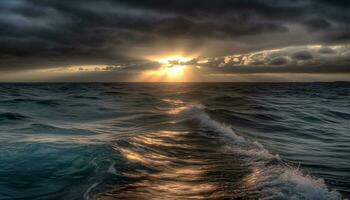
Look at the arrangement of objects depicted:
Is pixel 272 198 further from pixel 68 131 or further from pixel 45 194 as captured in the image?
pixel 68 131

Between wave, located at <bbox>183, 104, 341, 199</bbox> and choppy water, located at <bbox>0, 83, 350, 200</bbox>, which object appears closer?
wave, located at <bbox>183, 104, 341, 199</bbox>

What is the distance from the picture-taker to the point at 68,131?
16.6 m

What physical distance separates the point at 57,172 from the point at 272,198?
5448mm

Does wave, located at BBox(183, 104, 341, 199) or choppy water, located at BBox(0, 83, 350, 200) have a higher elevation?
wave, located at BBox(183, 104, 341, 199)

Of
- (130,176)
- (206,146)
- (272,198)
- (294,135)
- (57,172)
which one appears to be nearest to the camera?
(272,198)

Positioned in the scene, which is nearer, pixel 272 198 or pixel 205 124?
pixel 272 198

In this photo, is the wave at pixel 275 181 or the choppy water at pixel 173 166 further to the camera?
the choppy water at pixel 173 166

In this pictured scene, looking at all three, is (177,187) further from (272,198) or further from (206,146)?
(206,146)

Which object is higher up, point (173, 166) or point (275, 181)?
point (275, 181)

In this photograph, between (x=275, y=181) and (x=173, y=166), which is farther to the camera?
(x=173, y=166)

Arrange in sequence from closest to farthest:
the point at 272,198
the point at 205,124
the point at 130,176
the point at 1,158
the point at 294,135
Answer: the point at 272,198
the point at 130,176
the point at 1,158
the point at 294,135
the point at 205,124

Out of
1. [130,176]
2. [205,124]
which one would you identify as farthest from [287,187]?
[205,124]

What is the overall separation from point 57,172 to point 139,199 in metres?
3.36

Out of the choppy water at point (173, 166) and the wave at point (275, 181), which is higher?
the wave at point (275, 181)
